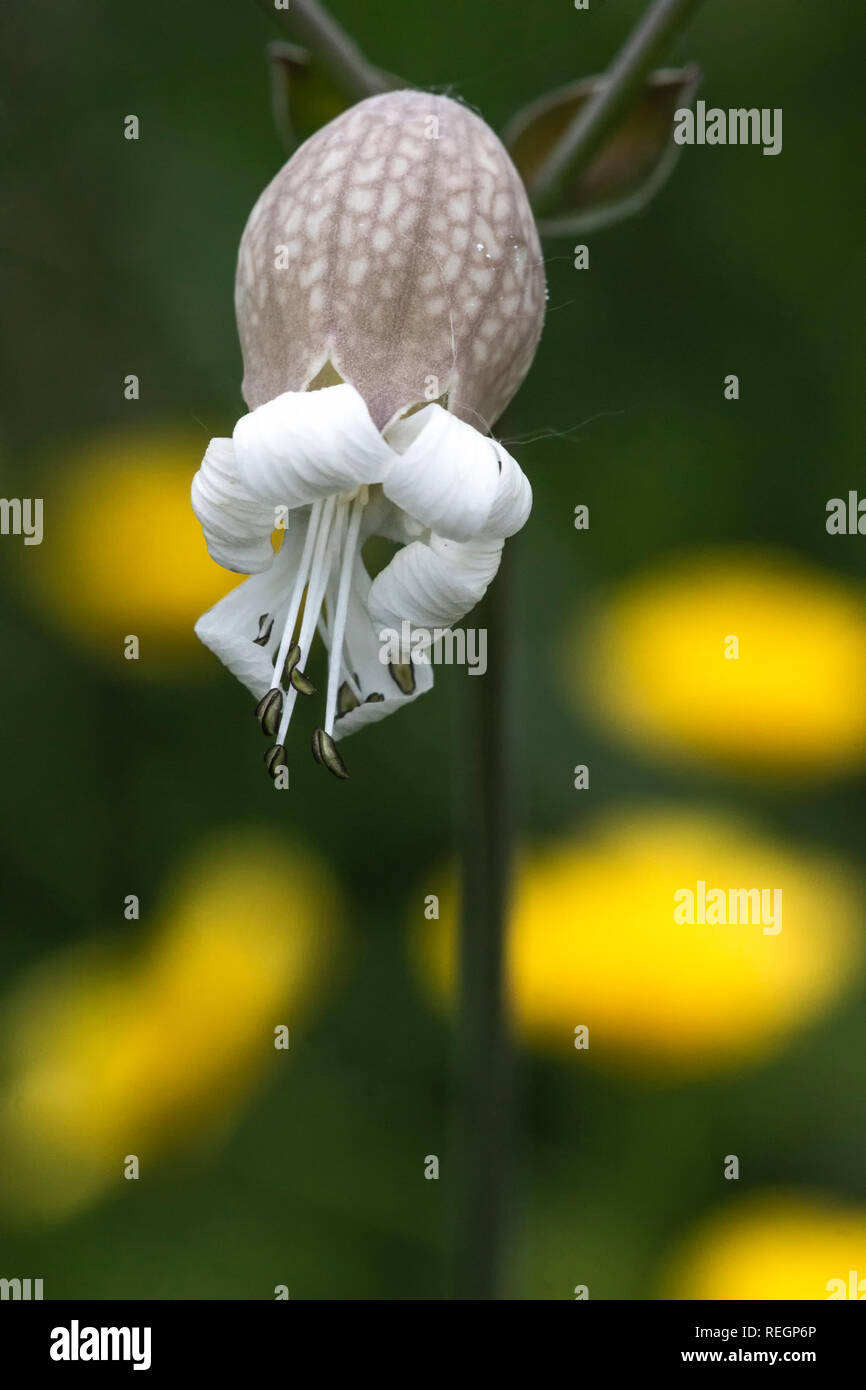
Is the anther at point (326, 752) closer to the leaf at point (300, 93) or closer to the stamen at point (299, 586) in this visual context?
the stamen at point (299, 586)

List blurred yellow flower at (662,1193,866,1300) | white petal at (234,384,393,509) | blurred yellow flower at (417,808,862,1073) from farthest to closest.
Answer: blurred yellow flower at (417,808,862,1073), blurred yellow flower at (662,1193,866,1300), white petal at (234,384,393,509)

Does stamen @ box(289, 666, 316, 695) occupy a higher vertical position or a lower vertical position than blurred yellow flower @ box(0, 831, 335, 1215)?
higher

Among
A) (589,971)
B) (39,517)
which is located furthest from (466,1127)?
(39,517)

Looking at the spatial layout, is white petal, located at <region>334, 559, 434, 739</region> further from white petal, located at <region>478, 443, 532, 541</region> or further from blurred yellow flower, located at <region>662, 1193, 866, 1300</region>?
blurred yellow flower, located at <region>662, 1193, 866, 1300</region>

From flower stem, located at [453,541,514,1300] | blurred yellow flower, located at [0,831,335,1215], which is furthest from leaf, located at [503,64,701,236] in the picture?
blurred yellow flower, located at [0,831,335,1215]

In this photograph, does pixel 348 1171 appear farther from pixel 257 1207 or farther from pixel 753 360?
pixel 753 360

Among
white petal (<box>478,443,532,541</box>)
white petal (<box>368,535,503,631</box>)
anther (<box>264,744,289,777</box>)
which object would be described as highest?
white petal (<box>478,443,532,541</box>)
